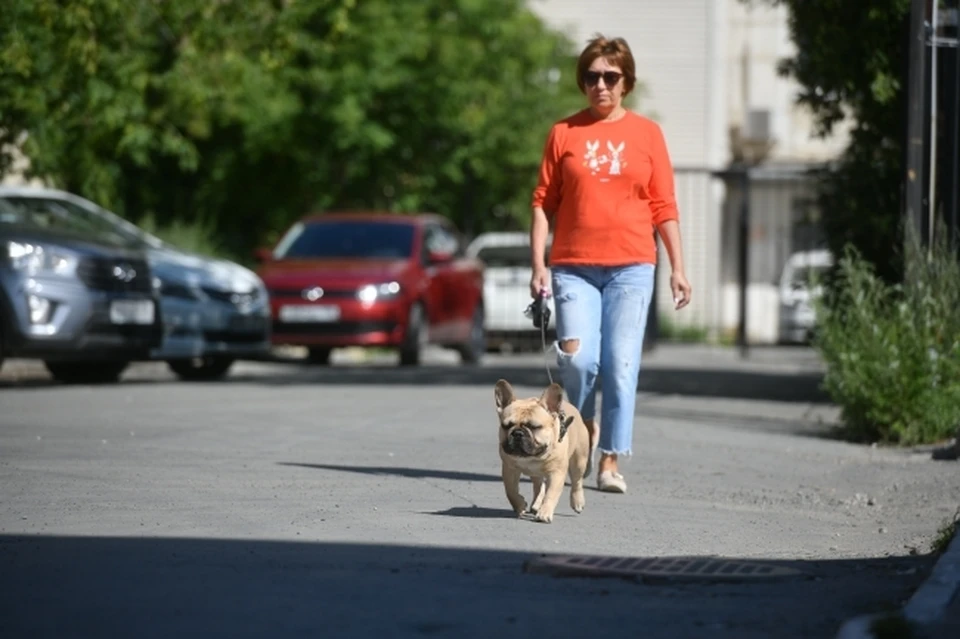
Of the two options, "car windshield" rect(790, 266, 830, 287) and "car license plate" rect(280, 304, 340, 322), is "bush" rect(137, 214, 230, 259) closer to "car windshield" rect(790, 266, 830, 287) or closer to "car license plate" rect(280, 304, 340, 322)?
"car license plate" rect(280, 304, 340, 322)

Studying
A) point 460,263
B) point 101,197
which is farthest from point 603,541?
point 460,263

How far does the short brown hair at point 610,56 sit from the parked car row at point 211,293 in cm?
732

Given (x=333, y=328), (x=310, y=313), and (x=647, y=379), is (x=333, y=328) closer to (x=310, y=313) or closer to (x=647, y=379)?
(x=310, y=313)

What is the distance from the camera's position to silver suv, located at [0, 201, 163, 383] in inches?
612

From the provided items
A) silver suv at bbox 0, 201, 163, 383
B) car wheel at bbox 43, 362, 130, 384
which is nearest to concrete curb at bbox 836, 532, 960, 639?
silver suv at bbox 0, 201, 163, 383

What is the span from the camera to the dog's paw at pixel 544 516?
8.19m

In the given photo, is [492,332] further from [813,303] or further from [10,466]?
[10,466]

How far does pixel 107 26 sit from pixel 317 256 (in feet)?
16.2

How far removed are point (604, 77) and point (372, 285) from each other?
12.9m

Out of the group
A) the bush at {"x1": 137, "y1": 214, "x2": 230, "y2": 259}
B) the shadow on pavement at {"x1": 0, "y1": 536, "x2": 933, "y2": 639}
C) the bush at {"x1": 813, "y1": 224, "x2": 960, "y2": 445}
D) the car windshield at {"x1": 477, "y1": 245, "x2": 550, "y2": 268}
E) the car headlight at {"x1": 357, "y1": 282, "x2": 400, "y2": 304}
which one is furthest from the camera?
the car windshield at {"x1": 477, "y1": 245, "x2": 550, "y2": 268}

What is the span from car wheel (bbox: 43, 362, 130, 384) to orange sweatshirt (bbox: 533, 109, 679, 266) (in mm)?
9296

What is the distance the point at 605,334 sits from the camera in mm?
9570

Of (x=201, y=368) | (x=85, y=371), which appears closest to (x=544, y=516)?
(x=85, y=371)

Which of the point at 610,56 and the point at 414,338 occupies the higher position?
the point at 610,56
